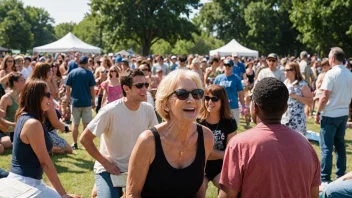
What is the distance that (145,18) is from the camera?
49344 mm

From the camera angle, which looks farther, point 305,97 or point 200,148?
point 305,97

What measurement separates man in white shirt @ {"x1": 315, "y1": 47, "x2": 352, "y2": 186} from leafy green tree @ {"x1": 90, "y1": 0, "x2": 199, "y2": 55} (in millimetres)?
43127

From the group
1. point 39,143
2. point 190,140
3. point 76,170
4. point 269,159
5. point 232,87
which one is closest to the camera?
point 269,159

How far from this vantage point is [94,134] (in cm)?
388

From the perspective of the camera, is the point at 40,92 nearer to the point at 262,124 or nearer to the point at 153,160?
the point at 153,160

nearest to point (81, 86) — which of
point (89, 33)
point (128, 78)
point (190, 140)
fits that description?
point (128, 78)

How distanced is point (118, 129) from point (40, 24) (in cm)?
12129

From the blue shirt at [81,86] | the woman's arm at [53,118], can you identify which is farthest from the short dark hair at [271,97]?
the blue shirt at [81,86]

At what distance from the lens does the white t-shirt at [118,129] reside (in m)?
3.95

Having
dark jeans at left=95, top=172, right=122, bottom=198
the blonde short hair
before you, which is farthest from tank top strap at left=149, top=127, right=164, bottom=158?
dark jeans at left=95, top=172, right=122, bottom=198

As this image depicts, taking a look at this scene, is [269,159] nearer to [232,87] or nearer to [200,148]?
[200,148]

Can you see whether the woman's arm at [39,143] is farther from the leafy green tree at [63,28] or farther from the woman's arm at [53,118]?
the leafy green tree at [63,28]

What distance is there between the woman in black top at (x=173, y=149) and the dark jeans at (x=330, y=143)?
4.06 meters

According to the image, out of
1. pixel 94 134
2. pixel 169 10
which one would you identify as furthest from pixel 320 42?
pixel 94 134
